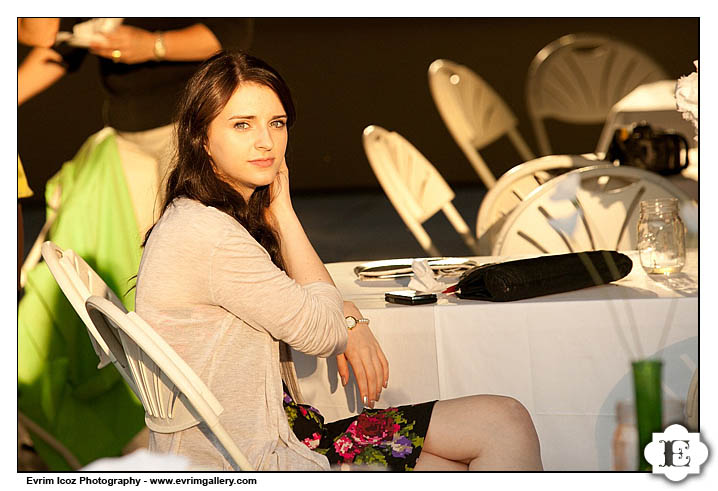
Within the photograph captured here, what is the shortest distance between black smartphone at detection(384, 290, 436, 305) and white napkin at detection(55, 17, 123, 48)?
864 mm

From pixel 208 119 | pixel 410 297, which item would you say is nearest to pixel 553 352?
pixel 410 297

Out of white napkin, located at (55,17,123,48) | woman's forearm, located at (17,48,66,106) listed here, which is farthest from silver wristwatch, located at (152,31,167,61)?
woman's forearm, located at (17,48,66,106)

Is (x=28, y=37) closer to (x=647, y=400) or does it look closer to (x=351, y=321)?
(x=351, y=321)

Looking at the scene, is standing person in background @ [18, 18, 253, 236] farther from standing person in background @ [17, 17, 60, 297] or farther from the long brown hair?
the long brown hair

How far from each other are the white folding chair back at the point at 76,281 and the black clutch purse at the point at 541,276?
24.9 inches

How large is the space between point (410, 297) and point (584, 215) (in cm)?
88

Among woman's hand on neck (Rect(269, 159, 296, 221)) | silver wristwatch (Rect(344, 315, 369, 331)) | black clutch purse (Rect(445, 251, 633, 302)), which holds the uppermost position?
woman's hand on neck (Rect(269, 159, 296, 221))

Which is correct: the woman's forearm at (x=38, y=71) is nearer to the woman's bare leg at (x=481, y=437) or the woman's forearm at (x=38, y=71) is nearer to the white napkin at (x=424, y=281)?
the white napkin at (x=424, y=281)

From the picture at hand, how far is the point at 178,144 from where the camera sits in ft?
4.29

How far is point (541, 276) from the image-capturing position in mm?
1436

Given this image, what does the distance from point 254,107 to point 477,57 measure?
629 cm

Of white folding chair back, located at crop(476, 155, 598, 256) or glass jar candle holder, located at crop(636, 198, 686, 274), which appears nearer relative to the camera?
glass jar candle holder, located at crop(636, 198, 686, 274)

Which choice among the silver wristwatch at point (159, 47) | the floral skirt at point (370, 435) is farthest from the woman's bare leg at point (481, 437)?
the silver wristwatch at point (159, 47)

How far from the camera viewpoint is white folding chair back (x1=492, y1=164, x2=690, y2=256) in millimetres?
2086
